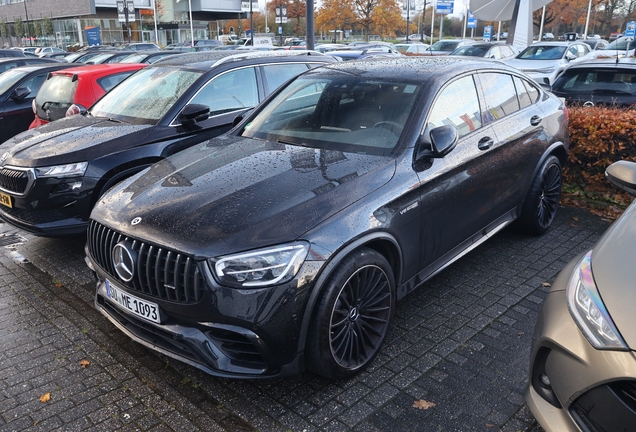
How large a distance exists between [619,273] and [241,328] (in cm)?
180

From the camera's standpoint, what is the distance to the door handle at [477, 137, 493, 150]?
4.27 meters

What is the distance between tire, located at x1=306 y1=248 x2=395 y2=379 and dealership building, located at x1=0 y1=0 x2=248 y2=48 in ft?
172

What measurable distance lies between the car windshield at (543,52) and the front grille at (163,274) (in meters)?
17.7

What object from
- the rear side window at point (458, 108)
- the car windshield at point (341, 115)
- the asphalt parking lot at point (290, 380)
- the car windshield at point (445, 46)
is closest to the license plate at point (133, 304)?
the asphalt parking lot at point (290, 380)

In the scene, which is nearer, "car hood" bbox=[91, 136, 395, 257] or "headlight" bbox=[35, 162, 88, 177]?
"car hood" bbox=[91, 136, 395, 257]

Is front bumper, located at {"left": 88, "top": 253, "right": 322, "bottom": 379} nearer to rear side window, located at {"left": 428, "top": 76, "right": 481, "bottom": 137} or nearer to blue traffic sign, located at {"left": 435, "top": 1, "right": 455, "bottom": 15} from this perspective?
rear side window, located at {"left": 428, "top": 76, "right": 481, "bottom": 137}

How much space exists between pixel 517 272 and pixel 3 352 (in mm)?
4029

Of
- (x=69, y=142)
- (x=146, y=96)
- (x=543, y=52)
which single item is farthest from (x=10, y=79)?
(x=543, y=52)

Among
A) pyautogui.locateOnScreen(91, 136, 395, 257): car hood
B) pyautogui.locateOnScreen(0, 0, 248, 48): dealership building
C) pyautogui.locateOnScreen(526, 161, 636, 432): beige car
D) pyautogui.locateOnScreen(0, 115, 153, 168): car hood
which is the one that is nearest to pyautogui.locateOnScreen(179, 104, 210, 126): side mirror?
pyautogui.locateOnScreen(0, 115, 153, 168): car hood

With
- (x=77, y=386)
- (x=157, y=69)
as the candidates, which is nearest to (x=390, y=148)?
(x=77, y=386)

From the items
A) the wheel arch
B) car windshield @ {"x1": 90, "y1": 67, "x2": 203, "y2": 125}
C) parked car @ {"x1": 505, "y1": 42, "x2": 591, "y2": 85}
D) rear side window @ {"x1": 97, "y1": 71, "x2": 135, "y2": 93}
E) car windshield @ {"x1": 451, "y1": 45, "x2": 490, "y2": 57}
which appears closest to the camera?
the wheel arch

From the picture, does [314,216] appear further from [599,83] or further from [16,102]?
[16,102]

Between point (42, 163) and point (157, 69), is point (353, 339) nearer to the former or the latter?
point (42, 163)

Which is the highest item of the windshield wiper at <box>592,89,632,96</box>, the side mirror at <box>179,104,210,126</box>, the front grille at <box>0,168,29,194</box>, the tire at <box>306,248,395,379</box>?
the side mirror at <box>179,104,210,126</box>
